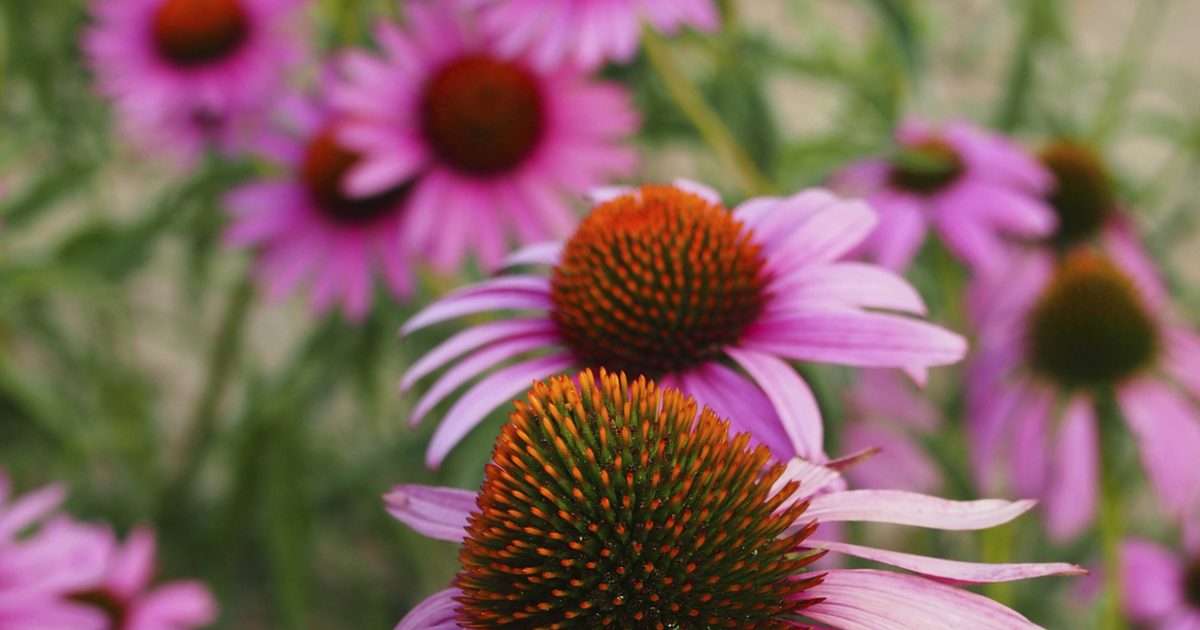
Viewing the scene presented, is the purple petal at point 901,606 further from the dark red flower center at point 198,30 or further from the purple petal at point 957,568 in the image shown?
the dark red flower center at point 198,30

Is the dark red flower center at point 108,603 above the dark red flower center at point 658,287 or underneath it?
above

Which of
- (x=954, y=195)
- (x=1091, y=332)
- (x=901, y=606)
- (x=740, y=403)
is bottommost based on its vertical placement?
(x=901, y=606)

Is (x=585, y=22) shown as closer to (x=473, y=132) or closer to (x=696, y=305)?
(x=473, y=132)

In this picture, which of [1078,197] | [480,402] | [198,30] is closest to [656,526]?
[480,402]

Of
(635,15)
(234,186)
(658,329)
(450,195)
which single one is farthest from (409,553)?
(658,329)

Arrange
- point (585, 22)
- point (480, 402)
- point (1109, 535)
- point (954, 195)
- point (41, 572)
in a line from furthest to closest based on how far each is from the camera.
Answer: point (954, 195), point (585, 22), point (41, 572), point (1109, 535), point (480, 402)

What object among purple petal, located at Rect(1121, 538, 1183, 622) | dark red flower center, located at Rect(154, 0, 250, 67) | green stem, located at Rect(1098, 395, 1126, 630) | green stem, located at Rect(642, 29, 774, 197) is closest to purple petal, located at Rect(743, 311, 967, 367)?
green stem, located at Rect(1098, 395, 1126, 630)

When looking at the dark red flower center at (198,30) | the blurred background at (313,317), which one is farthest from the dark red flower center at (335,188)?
the dark red flower center at (198,30)
